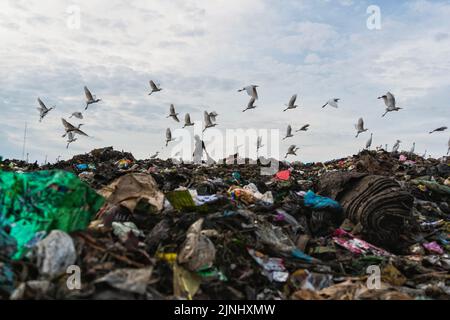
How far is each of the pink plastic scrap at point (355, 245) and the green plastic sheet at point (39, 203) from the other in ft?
10.8

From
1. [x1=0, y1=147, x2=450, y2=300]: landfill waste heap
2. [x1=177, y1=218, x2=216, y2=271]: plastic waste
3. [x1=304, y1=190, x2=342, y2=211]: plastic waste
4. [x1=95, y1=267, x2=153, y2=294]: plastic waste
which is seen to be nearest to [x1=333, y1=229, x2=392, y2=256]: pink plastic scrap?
[x1=0, y1=147, x2=450, y2=300]: landfill waste heap

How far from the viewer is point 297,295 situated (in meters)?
3.65

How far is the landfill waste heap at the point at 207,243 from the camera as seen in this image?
3262 millimetres

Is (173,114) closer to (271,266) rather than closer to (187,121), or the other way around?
(187,121)

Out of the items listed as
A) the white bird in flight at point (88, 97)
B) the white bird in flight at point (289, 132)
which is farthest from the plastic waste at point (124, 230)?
the white bird in flight at point (289, 132)

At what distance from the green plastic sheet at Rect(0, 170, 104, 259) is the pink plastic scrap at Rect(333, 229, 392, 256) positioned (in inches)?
130

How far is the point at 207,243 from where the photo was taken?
153 inches

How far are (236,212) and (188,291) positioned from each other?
58.5 inches

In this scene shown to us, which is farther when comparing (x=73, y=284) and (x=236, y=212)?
(x=236, y=212)

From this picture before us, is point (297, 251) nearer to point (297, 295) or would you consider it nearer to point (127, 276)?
point (297, 295)

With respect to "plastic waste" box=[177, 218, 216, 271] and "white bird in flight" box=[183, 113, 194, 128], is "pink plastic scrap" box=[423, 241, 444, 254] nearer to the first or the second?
"plastic waste" box=[177, 218, 216, 271]

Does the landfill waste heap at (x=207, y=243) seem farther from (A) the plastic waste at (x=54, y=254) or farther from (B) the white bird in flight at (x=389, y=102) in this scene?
(B) the white bird in flight at (x=389, y=102)

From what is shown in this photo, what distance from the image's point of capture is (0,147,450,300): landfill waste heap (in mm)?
3262
